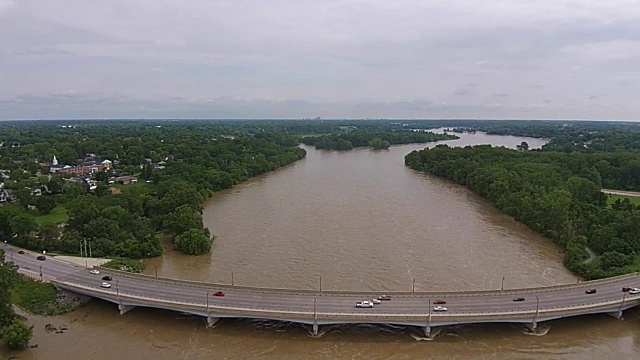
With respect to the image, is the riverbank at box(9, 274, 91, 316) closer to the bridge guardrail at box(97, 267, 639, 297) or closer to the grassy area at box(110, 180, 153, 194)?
the bridge guardrail at box(97, 267, 639, 297)

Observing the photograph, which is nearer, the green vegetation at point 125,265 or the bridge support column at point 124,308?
the bridge support column at point 124,308

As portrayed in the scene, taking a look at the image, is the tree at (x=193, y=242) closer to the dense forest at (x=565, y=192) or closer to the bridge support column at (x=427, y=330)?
the bridge support column at (x=427, y=330)

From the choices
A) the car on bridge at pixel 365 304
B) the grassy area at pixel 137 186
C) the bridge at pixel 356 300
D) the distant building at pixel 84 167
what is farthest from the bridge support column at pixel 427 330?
the distant building at pixel 84 167

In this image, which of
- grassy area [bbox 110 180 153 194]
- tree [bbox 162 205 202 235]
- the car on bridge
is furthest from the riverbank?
grassy area [bbox 110 180 153 194]

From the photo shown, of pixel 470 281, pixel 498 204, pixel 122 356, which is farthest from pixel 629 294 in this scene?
pixel 122 356

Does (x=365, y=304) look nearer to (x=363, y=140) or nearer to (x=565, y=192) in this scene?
(x=565, y=192)
